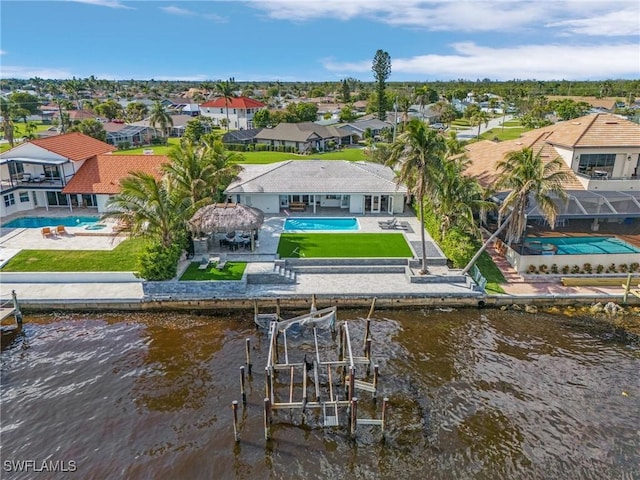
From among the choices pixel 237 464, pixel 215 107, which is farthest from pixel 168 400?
pixel 215 107

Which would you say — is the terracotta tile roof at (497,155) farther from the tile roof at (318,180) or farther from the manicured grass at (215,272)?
the manicured grass at (215,272)

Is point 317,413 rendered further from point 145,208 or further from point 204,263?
point 145,208

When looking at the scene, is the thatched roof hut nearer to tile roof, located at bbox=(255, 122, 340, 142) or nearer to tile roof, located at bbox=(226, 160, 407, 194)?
tile roof, located at bbox=(226, 160, 407, 194)

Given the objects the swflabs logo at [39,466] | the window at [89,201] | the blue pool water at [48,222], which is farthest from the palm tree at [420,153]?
the window at [89,201]

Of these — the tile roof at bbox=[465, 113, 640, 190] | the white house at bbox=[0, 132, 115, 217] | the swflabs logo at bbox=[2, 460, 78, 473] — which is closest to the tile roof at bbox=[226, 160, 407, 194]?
the tile roof at bbox=[465, 113, 640, 190]

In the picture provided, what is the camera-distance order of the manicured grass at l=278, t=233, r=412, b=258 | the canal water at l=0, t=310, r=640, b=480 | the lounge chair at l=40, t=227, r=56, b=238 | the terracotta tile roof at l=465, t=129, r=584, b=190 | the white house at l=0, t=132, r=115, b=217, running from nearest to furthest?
the canal water at l=0, t=310, r=640, b=480
the manicured grass at l=278, t=233, r=412, b=258
the lounge chair at l=40, t=227, r=56, b=238
the terracotta tile roof at l=465, t=129, r=584, b=190
the white house at l=0, t=132, r=115, b=217

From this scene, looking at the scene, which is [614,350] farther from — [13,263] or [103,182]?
[103,182]

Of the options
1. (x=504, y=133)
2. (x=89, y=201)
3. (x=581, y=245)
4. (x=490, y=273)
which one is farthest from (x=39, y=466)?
(x=504, y=133)
